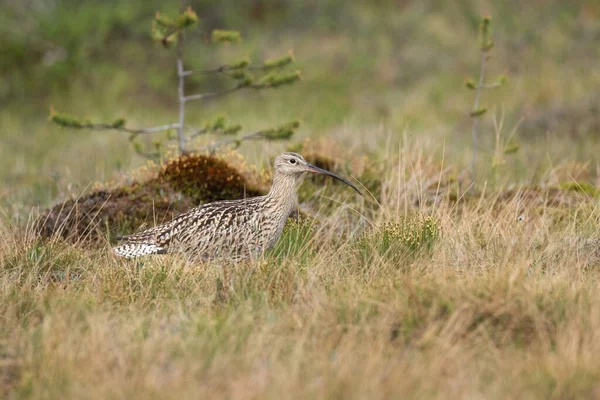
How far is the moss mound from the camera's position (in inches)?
317

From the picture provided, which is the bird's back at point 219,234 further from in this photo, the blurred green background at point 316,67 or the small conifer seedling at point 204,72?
the blurred green background at point 316,67

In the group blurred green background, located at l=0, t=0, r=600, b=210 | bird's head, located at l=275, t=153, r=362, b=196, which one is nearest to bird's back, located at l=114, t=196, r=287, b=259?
bird's head, located at l=275, t=153, r=362, b=196

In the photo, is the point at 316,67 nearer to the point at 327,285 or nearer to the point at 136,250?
the point at 136,250

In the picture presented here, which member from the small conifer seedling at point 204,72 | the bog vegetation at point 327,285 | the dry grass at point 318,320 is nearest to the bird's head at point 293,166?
the bog vegetation at point 327,285

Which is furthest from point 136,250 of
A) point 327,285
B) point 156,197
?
point 327,285

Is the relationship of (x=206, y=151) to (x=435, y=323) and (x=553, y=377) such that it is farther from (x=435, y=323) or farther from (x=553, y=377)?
(x=553, y=377)

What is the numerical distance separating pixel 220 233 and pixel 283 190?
64cm

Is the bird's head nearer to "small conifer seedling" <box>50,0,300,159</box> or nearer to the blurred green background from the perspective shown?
"small conifer seedling" <box>50,0,300,159</box>

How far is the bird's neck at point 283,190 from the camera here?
736 cm

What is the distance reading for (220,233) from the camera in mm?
7148

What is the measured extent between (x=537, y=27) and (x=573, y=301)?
1642 cm

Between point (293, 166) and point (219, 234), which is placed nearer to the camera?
point (219, 234)

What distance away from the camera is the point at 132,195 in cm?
843

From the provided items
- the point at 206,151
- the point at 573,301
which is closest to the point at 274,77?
the point at 206,151
